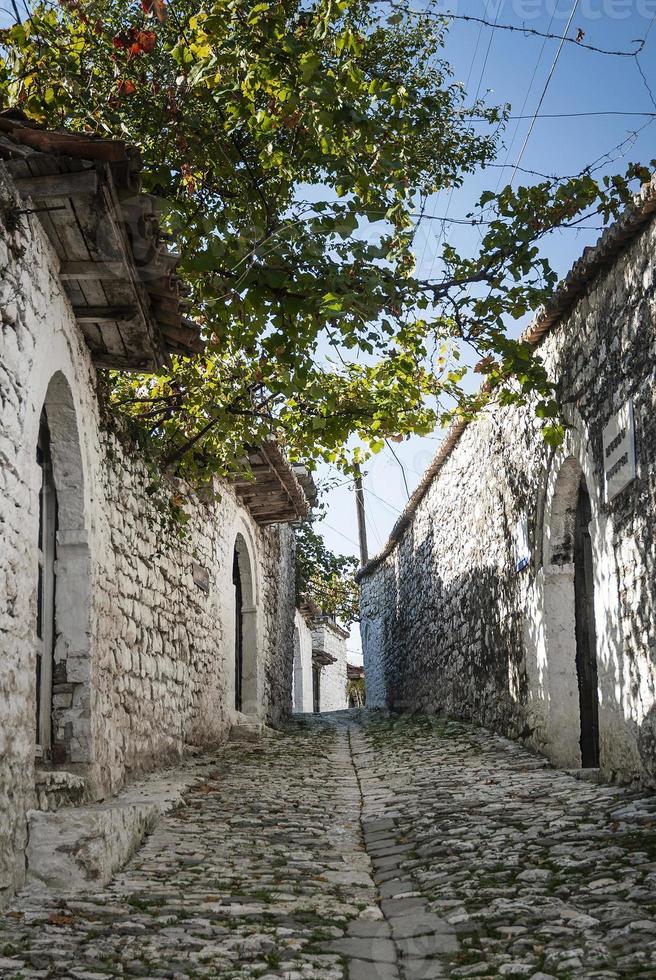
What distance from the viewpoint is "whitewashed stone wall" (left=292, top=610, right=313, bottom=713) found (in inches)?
854

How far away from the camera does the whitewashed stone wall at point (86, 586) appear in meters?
3.89

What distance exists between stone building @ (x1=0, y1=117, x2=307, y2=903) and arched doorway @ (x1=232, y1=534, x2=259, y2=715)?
2844mm

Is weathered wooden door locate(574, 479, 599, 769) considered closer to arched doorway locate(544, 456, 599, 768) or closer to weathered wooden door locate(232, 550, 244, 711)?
arched doorway locate(544, 456, 599, 768)

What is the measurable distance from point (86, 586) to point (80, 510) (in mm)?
442

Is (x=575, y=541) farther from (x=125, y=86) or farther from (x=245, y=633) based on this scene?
(x=245, y=633)

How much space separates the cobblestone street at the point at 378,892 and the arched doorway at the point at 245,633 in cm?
500

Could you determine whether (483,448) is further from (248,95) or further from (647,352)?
(248,95)

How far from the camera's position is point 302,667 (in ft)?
75.1

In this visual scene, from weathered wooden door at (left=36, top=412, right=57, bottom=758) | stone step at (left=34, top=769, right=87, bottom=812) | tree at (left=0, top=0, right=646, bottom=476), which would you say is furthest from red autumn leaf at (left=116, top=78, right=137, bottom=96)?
stone step at (left=34, top=769, right=87, bottom=812)

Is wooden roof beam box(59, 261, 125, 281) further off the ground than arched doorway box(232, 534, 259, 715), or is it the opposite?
wooden roof beam box(59, 261, 125, 281)

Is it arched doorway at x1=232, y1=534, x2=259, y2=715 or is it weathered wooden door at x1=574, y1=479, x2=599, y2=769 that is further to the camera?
arched doorway at x1=232, y1=534, x2=259, y2=715

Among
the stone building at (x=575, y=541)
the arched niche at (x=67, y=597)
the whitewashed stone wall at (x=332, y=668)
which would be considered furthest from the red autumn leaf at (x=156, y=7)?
the whitewashed stone wall at (x=332, y=668)

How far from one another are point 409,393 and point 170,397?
1830mm

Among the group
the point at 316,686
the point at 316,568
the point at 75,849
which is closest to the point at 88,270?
the point at 75,849
